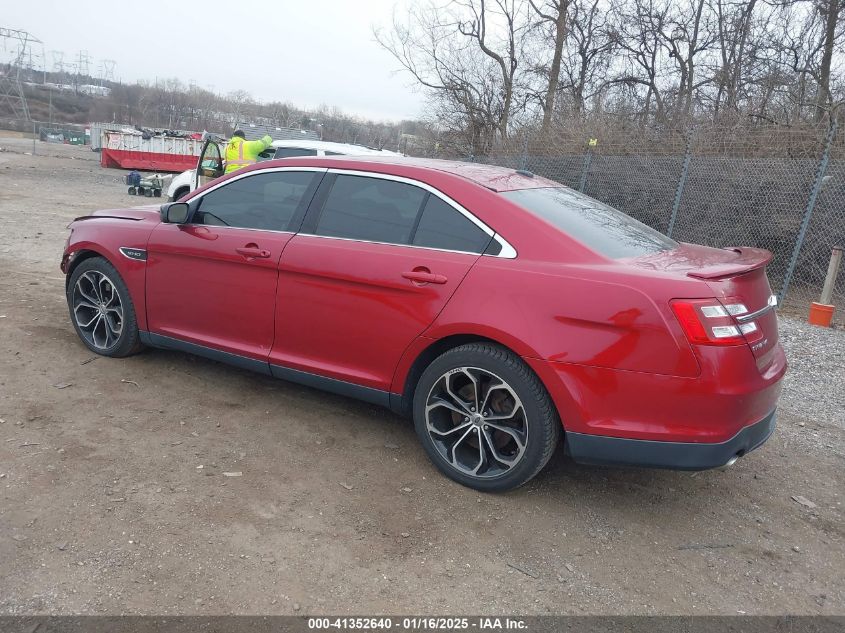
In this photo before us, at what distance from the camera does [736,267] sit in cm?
307

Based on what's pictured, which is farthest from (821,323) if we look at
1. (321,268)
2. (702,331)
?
(321,268)

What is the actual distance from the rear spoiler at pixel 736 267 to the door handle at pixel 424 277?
45.9 inches

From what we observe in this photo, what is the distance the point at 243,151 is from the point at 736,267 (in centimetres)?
1015

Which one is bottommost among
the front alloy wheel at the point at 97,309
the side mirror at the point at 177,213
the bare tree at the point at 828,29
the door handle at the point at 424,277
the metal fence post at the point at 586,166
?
the front alloy wheel at the point at 97,309

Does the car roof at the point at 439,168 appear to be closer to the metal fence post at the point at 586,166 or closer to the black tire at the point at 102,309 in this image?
the black tire at the point at 102,309

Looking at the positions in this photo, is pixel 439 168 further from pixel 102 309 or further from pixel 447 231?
pixel 102 309

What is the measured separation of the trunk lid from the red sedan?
14 mm

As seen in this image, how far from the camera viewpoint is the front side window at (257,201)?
398 cm

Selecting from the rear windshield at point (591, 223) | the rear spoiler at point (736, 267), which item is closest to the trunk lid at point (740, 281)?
the rear spoiler at point (736, 267)

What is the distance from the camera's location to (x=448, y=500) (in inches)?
127

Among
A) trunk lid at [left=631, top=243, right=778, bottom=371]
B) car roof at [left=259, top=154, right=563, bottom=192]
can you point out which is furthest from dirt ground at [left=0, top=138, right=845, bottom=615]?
car roof at [left=259, top=154, right=563, bottom=192]

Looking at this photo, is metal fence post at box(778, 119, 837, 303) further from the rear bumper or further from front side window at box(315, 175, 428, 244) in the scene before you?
front side window at box(315, 175, 428, 244)

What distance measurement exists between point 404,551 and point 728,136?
9.95m

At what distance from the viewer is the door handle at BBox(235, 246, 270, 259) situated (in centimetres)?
387
